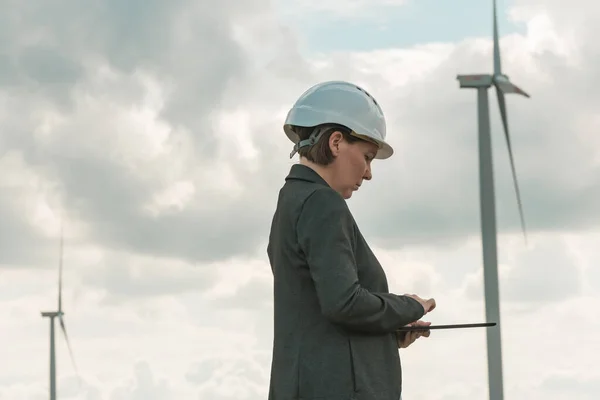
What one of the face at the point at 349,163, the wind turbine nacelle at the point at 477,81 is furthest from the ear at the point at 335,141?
the wind turbine nacelle at the point at 477,81

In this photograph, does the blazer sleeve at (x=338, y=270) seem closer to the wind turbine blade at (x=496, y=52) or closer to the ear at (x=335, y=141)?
the ear at (x=335, y=141)

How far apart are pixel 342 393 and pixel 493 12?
29.6 metres

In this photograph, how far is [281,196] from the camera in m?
6.77

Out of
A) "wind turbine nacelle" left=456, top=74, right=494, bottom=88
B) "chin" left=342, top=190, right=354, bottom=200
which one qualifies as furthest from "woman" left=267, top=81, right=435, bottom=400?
"wind turbine nacelle" left=456, top=74, right=494, bottom=88

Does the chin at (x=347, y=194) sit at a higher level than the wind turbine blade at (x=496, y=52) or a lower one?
lower

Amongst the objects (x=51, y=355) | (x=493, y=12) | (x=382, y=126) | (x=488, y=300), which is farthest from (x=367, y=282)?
(x=51, y=355)

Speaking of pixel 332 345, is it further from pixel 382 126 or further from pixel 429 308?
pixel 382 126

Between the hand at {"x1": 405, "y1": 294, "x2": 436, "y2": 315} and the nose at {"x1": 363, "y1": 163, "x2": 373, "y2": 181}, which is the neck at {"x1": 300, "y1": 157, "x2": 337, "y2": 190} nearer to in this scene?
the nose at {"x1": 363, "y1": 163, "x2": 373, "y2": 181}

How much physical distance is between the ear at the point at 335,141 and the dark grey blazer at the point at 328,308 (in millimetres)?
171

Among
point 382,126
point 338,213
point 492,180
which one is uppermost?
point 492,180

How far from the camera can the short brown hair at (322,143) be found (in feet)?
21.7

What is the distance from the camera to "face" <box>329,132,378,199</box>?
6629 mm

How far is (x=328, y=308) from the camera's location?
6320mm

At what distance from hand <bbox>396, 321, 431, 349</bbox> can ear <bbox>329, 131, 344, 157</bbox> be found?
984mm
